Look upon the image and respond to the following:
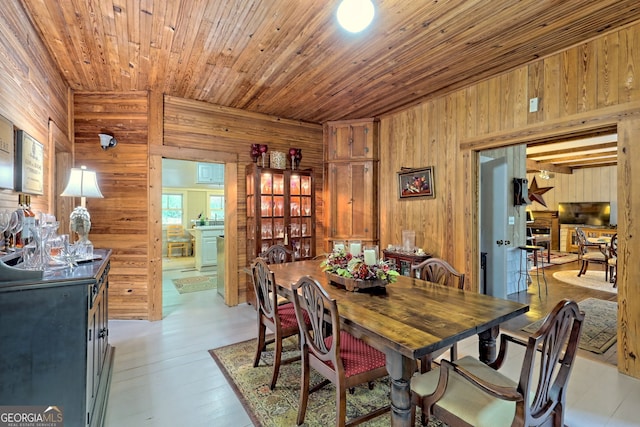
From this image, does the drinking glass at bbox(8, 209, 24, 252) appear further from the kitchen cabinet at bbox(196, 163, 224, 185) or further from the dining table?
the kitchen cabinet at bbox(196, 163, 224, 185)

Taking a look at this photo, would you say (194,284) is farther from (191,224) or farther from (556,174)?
(556,174)

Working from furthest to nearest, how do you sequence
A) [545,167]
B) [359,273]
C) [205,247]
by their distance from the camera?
[545,167] < [205,247] < [359,273]

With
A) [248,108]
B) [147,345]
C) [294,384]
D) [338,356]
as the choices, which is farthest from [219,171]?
[338,356]

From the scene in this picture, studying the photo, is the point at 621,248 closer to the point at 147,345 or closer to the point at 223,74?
the point at 223,74

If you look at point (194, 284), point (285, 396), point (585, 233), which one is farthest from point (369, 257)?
point (585, 233)

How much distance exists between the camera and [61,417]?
1.53 meters

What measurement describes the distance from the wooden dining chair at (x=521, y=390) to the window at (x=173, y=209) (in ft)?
31.7

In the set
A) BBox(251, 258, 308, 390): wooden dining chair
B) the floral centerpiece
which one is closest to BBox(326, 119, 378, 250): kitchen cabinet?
BBox(251, 258, 308, 390): wooden dining chair

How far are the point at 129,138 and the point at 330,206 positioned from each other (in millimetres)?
2970

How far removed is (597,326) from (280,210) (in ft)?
13.6

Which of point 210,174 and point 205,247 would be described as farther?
point 210,174

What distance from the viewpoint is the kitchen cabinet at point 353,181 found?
4879 mm

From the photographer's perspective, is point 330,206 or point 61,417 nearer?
point 61,417

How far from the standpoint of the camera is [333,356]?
66.5 inches
